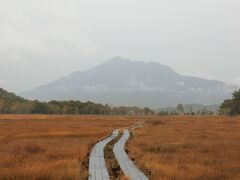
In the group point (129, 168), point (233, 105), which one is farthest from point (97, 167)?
point (233, 105)

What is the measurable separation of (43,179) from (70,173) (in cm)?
142

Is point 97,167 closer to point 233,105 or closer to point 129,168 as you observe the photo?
point 129,168

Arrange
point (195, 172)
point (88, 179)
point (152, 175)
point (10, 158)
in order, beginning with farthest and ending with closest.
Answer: point (10, 158), point (195, 172), point (152, 175), point (88, 179)

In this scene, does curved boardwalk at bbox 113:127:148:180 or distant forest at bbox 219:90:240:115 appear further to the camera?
distant forest at bbox 219:90:240:115

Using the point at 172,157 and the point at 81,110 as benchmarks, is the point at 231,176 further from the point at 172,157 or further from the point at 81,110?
the point at 81,110

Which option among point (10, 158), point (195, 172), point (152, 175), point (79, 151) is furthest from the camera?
point (79, 151)

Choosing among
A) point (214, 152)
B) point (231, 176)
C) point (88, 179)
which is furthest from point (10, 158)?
point (214, 152)

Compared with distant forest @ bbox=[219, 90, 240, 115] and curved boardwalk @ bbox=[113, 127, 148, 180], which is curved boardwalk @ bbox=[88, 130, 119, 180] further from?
distant forest @ bbox=[219, 90, 240, 115]

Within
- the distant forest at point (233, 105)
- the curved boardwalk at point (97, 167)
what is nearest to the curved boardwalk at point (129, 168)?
the curved boardwalk at point (97, 167)

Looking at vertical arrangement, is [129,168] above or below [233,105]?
below

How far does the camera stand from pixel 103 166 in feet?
78.3

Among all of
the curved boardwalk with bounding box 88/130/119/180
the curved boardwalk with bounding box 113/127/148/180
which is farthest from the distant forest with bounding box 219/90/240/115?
the curved boardwalk with bounding box 113/127/148/180

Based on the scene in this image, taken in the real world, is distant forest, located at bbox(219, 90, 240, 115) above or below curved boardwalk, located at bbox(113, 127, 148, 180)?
above

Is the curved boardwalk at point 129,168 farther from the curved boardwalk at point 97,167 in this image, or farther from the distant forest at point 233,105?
the distant forest at point 233,105
